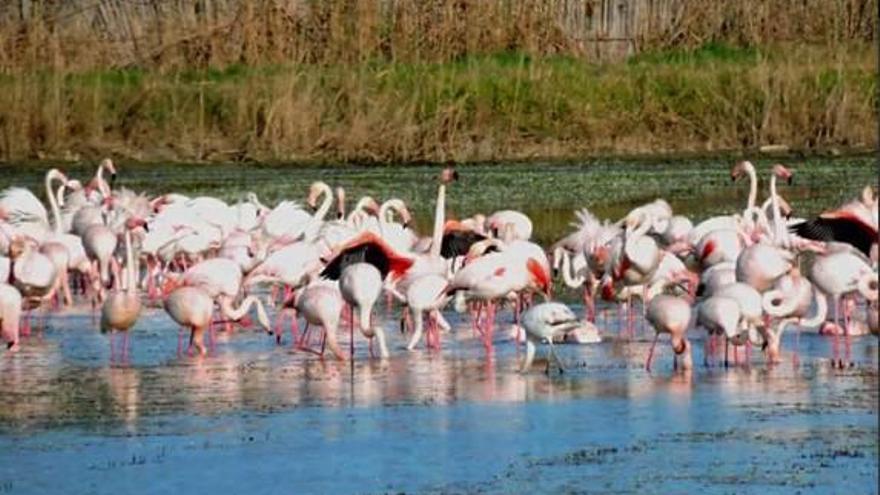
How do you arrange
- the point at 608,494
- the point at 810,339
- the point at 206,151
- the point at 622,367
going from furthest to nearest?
the point at 206,151
the point at 810,339
the point at 622,367
the point at 608,494

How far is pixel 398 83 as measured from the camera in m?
23.9

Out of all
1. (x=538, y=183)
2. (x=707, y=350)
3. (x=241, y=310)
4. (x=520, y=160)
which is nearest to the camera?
(x=707, y=350)

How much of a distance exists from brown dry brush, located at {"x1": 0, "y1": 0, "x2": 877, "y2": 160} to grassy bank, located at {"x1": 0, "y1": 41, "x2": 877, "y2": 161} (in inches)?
0.8

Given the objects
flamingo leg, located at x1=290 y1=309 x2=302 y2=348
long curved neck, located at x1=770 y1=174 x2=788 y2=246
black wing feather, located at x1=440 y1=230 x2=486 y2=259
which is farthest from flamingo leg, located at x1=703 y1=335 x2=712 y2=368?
black wing feather, located at x1=440 y1=230 x2=486 y2=259

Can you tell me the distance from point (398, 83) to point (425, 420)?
1427 cm

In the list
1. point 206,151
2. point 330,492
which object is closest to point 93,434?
point 330,492

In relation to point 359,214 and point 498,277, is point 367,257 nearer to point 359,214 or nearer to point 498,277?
point 498,277

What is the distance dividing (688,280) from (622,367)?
2028 millimetres

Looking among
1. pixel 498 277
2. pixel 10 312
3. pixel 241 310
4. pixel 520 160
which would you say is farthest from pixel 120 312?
pixel 520 160

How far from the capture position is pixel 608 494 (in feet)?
26.8

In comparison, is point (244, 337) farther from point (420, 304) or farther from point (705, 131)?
point (705, 131)

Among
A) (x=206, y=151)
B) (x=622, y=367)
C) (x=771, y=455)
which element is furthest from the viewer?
(x=206, y=151)

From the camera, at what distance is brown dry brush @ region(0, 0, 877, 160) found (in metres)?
23.6

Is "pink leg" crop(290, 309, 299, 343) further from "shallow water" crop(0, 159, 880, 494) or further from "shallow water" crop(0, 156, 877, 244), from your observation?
"shallow water" crop(0, 156, 877, 244)
